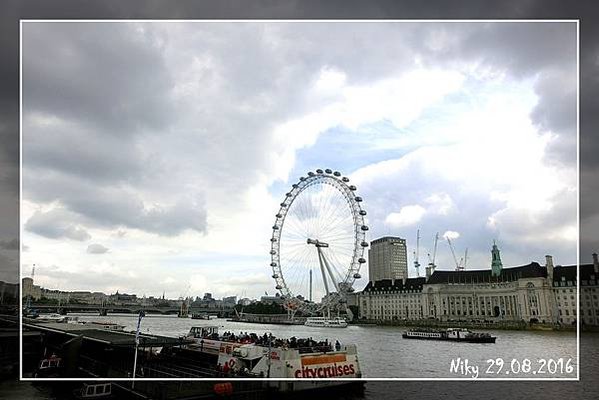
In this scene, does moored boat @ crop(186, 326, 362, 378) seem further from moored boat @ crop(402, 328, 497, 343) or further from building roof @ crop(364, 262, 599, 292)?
building roof @ crop(364, 262, 599, 292)

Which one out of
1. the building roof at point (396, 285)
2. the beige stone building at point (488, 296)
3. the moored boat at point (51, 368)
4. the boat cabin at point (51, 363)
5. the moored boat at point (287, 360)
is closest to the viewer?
the moored boat at point (287, 360)

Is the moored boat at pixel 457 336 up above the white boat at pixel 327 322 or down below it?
above

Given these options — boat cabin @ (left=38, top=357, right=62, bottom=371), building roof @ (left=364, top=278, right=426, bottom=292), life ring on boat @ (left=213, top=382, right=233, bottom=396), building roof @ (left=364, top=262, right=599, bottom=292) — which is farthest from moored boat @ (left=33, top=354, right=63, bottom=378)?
building roof @ (left=364, top=278, right=426, bottom=292)

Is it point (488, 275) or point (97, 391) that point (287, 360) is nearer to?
point (97, 391)

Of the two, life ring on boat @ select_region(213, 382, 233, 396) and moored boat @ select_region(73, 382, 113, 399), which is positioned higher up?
life ring on boat @ select_region(213, 382, 233, 396)

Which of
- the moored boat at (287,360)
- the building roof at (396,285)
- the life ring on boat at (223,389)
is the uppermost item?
the moored boat at (287,360)

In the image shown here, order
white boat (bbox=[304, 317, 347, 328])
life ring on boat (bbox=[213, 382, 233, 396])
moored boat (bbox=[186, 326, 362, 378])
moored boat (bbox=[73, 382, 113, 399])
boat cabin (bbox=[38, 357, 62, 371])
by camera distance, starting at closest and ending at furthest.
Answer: life ring on boat (bbox=[213, 382, 233, 396]) → moored boat (bbox=[186, 326, 362, 378]) → moored boat (bbox=[73, 382, 113, 399]) → boat cabin (bbox=[38, 357, 62, 371]) → white boat (bbox=[304, 317, 347, 328])

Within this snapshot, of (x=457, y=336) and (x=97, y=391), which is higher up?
(x=97, y=391)

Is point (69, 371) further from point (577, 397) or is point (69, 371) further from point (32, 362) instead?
point (577, 397)

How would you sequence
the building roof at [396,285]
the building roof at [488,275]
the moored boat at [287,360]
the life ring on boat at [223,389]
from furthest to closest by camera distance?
the building roof at [396,285], the building roof at [488,275], the moored boat at [287,360], the life ring on boat at [223,389]

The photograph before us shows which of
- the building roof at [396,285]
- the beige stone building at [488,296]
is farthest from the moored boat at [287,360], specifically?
the building roof at [396,285]

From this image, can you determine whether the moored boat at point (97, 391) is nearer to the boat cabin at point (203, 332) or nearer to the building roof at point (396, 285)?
the boat cabin at point (203, 332)

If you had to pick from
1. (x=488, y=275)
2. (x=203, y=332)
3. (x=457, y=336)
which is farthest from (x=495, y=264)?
(x=203, y=332)

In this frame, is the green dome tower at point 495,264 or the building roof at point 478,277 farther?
the green dome tower at point 495,264
